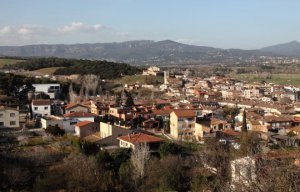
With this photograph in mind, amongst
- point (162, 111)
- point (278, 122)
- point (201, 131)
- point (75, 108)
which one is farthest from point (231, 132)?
point (75, 108)

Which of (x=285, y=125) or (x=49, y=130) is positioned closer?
(x=49, y=130)

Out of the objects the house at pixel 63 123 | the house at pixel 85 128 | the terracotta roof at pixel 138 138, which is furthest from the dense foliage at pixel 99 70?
the terracotta roof at pixel 138 138

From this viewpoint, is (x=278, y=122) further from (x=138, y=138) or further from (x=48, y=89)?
(x=48, y=89)

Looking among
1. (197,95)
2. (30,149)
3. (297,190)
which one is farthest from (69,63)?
(297,190)

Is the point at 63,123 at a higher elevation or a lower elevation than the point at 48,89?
lower

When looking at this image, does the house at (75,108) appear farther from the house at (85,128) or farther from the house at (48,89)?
the house at (48,89)

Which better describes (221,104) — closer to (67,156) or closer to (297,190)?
(67,156)

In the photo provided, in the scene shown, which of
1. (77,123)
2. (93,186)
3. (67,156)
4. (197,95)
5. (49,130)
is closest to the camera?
(93,186)
